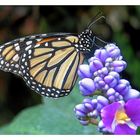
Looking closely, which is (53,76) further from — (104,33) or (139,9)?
(139,9)

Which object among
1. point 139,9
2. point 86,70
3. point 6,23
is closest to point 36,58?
point 86,70

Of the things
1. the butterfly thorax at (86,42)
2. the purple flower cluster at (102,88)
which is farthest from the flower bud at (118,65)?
the butterfly thorax at (86,42)

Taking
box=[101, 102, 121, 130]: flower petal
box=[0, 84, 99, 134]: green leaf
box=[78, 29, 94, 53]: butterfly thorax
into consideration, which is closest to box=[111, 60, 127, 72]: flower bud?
box=[101, 102, 121, 130]: flower petal

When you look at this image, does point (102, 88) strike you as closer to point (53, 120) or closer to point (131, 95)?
point (131, 95)

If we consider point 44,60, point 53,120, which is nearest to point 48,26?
point 44,60

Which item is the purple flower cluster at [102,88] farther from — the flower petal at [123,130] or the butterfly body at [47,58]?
the butterfly body at [47,58]

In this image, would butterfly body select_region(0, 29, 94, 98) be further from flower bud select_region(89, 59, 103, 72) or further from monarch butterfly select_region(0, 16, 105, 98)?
flower bud select_region(89, 59, 103, 72)
